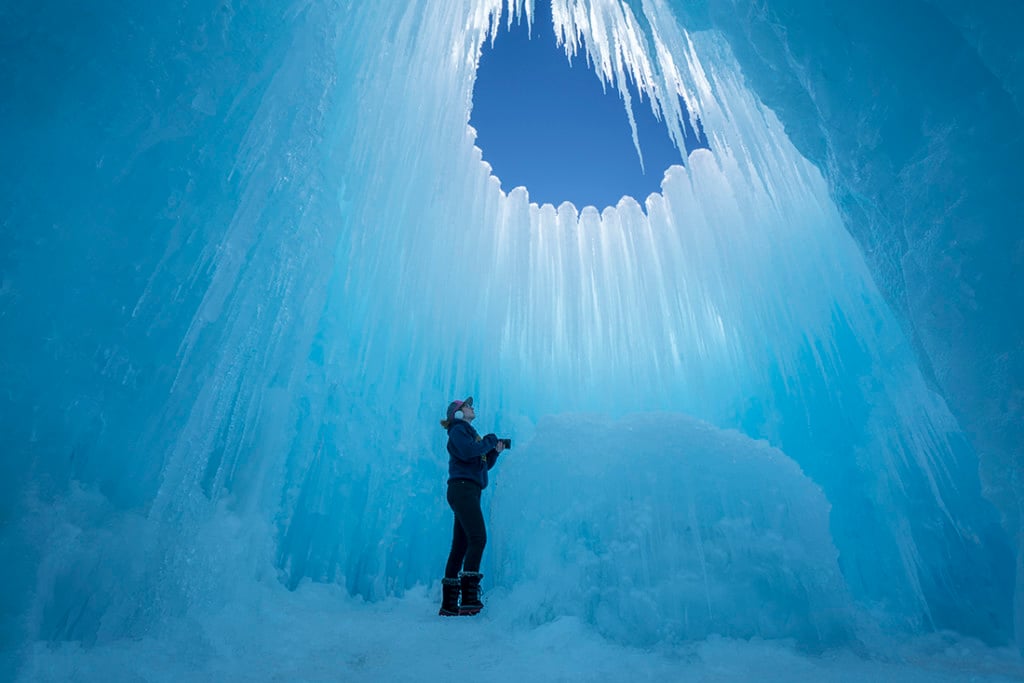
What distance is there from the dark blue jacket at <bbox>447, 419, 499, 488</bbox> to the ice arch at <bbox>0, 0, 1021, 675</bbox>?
87 cm

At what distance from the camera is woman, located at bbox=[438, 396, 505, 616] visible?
3.25 m

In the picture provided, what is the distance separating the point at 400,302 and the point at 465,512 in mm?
3484

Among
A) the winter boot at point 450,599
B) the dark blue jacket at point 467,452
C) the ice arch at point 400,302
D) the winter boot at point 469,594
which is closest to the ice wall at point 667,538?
the ice arch at point 400,302

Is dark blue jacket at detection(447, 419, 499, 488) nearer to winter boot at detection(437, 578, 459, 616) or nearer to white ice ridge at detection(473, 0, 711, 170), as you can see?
winter boot at detection(437, 578, 459, 616)

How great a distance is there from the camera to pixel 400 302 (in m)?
6.28

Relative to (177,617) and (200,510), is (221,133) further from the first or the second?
(177,617)

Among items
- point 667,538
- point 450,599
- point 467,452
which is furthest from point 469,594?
point 667,538

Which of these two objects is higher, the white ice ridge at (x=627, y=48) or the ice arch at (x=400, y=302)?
the white ice ridge at (x=627, y=48)

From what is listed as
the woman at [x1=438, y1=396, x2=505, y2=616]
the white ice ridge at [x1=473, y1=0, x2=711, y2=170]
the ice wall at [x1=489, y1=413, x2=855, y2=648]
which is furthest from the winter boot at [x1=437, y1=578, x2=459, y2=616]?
the white ice ridge at [x1=473, y1=0, x2=711, y2=170]

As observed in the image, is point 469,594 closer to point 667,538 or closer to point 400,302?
point 667,538

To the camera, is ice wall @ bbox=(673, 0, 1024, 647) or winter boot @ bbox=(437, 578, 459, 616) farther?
winter boot @ bbox=(437, 578, 459, 616)

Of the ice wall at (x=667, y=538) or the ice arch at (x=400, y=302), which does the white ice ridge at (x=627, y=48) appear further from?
the ice wall at (x=667, y=538)

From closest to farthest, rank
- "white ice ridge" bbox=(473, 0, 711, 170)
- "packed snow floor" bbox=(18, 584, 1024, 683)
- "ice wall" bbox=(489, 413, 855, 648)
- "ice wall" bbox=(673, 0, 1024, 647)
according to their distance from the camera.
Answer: "packed snow floor" bbox=(18, 584, 1024, 683) < "ice wall" bbox=(673, 0, 1024, 647) < "ice wall" bbox=(489, 413, 855, 648) < "white ice ridge" bbox=(473, 0, 711, 170)

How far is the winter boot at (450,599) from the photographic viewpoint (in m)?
3.27
